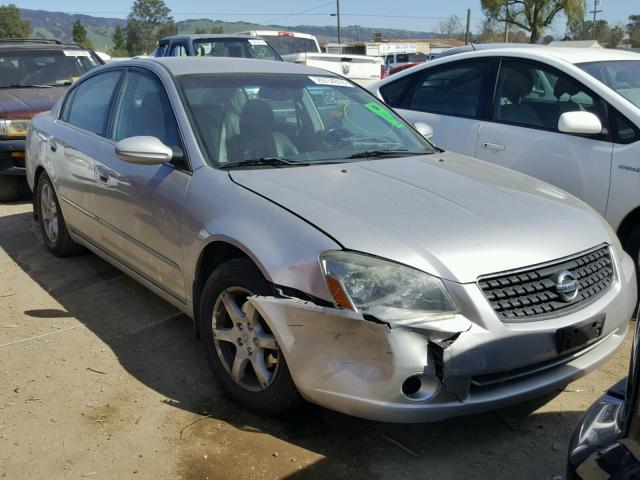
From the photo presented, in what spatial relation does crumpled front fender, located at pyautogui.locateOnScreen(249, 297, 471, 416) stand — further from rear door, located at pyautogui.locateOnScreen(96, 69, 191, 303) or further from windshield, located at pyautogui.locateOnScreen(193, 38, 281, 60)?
windshield, located at pyautogui.locateOnScreen(193, 38, 281, 60)

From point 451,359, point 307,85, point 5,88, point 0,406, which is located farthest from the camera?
point 5,88

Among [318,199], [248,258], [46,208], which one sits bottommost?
[46,208]

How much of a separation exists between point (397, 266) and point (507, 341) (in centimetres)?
51

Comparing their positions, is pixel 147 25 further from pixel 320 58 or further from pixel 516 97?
pixel 516 97

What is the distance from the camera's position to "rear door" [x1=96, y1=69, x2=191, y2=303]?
3659 mm

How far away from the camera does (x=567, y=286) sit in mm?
2877

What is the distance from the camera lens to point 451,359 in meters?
2.61

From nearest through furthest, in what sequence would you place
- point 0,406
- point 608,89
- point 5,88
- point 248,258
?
point 248,258 → point 0,406 → point 608,89 → point 5,88

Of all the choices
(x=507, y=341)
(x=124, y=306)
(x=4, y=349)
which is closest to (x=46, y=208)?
(x=124, y=306)

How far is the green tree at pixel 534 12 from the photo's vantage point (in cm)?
4306

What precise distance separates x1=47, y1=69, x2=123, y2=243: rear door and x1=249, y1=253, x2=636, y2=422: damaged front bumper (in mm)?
2327

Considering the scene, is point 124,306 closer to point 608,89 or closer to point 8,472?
point 8,472

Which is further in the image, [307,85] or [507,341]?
[307,85]

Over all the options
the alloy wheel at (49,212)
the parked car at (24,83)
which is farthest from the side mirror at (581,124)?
the parked car at (24,83)
